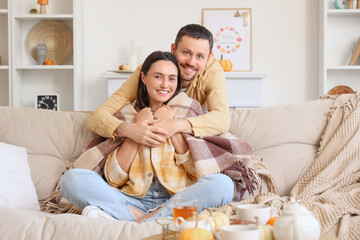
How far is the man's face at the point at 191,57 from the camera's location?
2324mm

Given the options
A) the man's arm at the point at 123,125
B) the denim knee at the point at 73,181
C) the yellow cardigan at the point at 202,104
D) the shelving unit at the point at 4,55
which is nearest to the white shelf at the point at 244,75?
the yellow cardigan at the point at 202,104

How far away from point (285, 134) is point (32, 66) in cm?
268

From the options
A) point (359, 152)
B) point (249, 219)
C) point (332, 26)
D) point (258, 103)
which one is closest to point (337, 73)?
point (332, 26)

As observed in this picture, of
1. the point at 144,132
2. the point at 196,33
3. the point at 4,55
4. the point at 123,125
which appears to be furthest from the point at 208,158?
the point at 4,55

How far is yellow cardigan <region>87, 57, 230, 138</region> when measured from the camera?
211cm

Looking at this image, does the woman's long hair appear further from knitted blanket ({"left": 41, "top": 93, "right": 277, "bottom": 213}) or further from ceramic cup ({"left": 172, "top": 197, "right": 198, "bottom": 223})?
ceramic cup ({"left": 172, "top": 197, "right": 198, "bottom": 223})

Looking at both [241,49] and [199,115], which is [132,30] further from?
[199,115]

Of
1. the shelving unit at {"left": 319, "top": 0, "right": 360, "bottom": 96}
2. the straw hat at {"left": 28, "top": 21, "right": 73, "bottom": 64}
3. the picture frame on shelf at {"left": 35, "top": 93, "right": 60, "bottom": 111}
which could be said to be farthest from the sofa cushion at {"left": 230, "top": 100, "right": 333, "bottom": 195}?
the straw hat at {"left": 28, "top": 21, "right": 73, "bottom": 64}

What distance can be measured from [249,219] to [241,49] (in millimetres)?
3353

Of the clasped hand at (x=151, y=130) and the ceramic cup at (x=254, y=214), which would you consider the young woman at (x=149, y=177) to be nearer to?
the clasped hand at (x=151, y=130)

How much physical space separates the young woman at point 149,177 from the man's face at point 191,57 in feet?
0.40

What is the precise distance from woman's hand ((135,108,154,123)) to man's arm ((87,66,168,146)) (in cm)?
5

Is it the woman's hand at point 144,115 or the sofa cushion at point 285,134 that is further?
the sofa cushion at point 285,134

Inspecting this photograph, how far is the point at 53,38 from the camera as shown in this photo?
14.6ft
